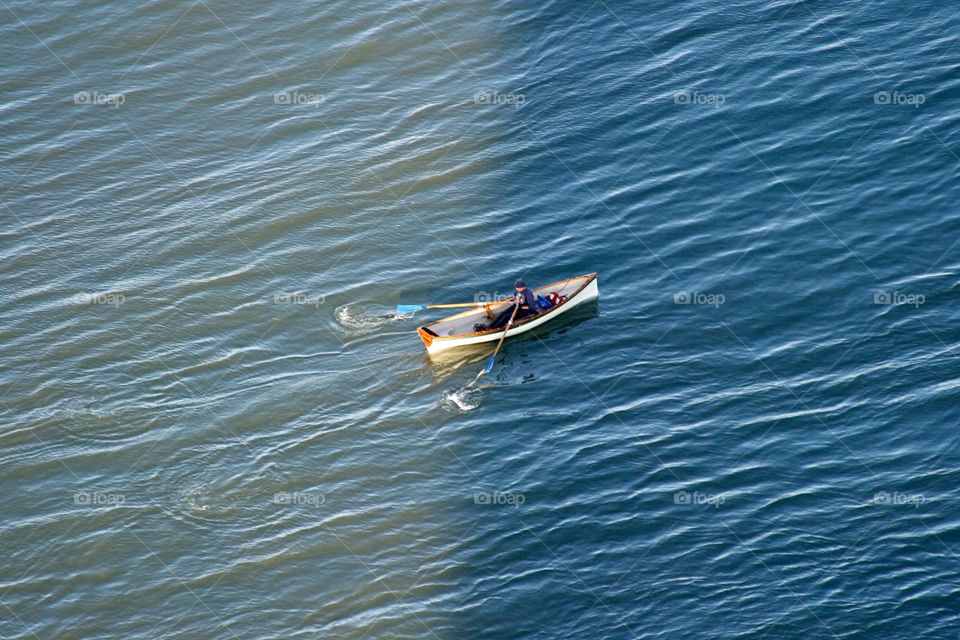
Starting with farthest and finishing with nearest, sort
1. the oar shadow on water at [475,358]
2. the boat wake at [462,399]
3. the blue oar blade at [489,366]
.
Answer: the blue oar blade at [489,366] < the oar shadow on water at [475,358] < the boat wake at [462,399]

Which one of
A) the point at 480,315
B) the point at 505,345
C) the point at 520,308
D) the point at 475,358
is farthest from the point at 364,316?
the point at 520,308

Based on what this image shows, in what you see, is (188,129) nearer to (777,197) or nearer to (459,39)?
(459,39)

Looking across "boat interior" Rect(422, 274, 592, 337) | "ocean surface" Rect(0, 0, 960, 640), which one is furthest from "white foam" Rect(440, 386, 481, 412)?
"boat interior" Rect(422, 274, 592, 337)

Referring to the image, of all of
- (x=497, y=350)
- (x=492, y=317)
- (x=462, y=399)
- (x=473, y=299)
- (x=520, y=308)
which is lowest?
(x=462, y=399)

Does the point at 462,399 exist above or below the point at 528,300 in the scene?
below

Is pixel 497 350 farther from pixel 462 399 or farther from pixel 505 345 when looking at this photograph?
pixel 462 399

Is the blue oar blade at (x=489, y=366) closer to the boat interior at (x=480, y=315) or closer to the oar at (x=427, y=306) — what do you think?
the boat interior at (x=480, y=315)

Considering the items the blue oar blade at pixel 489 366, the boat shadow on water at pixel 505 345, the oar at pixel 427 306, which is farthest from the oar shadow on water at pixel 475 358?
the oar at pixel 427 306
